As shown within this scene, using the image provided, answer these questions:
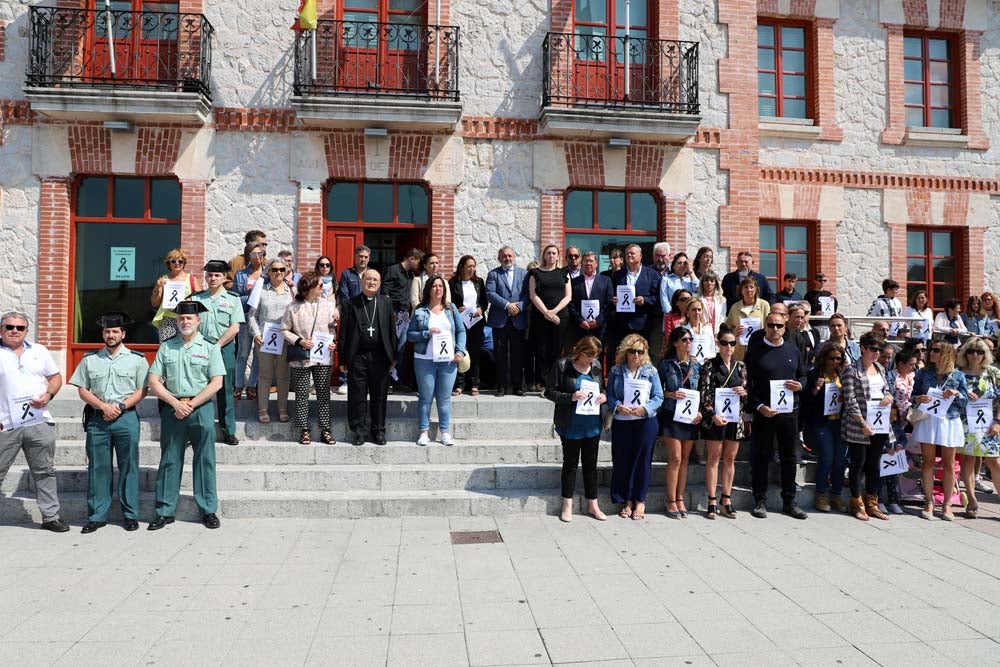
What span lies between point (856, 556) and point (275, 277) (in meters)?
6.68

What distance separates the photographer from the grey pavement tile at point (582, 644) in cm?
370

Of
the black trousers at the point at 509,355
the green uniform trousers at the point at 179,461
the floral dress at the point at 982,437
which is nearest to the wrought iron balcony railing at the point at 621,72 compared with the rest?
the black trousers at the point at 509,355

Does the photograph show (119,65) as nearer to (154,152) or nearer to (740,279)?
(154,152)

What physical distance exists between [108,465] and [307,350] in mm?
2199

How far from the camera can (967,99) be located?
12.5 m

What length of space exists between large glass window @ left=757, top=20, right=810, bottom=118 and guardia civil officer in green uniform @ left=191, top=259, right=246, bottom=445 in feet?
33.1

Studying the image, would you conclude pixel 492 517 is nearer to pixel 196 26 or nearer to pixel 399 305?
pixel 399 305

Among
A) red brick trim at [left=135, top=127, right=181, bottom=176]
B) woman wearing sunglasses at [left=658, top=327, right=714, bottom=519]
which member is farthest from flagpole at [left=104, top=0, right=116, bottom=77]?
woman wearing sunglasses at [left=658, top=327, right=714, bottom=519]

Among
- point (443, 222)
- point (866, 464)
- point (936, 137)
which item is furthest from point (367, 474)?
point (936, 137)

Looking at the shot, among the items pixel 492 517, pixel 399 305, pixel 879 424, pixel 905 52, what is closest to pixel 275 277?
pixel 399 305

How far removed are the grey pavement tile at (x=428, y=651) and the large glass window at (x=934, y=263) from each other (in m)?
12.2

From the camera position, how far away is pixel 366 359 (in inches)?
290

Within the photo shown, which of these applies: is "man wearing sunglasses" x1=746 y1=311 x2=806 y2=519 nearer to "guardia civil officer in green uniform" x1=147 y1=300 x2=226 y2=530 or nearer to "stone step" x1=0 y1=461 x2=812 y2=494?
"stone step" x1=0 y1=461 x2=812 y2=494

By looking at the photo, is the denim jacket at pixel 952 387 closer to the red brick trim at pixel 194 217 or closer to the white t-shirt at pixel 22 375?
the white t-shirt at pixel 22 375
